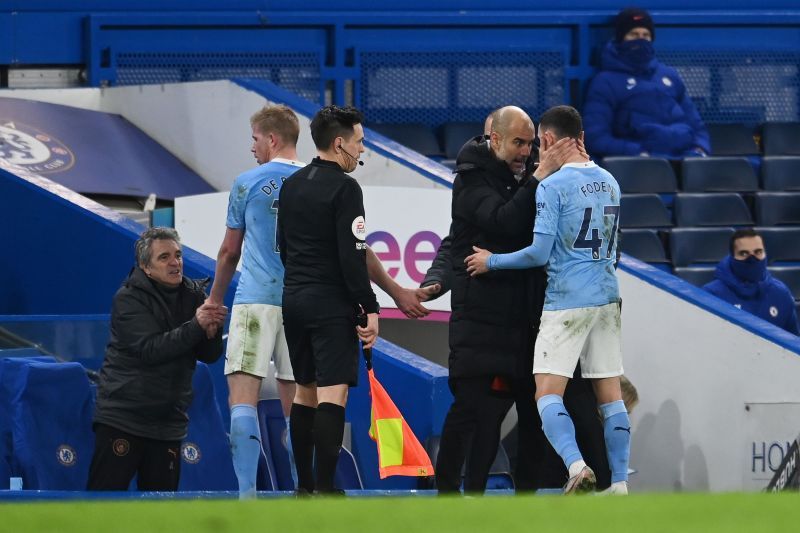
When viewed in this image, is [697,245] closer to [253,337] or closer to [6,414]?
[253,337]

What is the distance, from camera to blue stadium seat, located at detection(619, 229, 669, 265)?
40.6 feet

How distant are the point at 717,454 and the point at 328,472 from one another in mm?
3579

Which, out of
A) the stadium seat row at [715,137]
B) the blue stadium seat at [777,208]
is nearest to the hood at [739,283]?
the blue stadium seat at [777,208]

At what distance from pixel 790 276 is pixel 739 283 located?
2021mm

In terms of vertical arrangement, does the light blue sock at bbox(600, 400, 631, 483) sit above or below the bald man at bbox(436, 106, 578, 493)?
below

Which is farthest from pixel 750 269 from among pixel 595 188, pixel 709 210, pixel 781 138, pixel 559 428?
pixel 559 428

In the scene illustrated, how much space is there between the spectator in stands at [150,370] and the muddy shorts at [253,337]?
405mm

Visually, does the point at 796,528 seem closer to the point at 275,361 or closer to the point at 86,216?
the point at 275,361

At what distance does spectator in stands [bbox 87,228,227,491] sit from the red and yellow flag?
31.3 inches

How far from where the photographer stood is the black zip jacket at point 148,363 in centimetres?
762

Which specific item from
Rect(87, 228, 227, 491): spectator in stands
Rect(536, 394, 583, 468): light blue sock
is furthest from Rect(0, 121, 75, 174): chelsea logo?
Rect(536, 394, 583, 468): light blue sock

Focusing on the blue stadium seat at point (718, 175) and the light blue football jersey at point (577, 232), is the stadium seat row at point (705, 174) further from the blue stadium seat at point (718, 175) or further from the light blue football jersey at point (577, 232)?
the light blue football jersey at point (577, 232)

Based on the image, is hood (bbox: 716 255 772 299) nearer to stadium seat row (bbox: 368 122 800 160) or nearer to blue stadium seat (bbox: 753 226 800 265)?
blue stadium seat (bbox: 753 226 800 265)

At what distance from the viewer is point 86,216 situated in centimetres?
996
